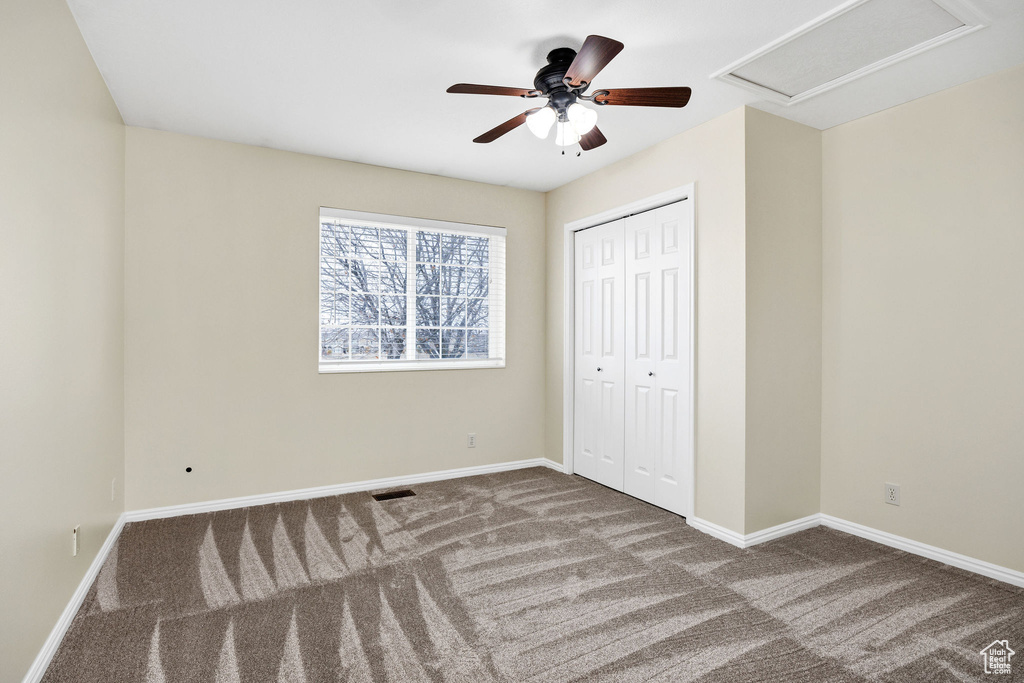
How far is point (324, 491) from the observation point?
3955mm

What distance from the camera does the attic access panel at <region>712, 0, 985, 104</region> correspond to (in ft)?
7.06

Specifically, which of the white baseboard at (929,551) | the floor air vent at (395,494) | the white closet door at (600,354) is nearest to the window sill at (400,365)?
the white closet door at (600,354)

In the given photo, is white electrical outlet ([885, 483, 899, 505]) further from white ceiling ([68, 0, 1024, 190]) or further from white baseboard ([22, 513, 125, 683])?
white baseboard ([22, 513, 125, 683])

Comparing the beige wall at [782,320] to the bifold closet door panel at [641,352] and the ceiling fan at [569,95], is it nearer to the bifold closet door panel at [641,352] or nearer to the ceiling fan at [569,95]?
the bifold closet door panel at [641,352]

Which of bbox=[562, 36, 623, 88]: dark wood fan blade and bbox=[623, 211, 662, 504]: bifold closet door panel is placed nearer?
bbox=[562, 36, 623, 88]: dark wood fan blade

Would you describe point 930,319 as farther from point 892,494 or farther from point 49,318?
point 49,318

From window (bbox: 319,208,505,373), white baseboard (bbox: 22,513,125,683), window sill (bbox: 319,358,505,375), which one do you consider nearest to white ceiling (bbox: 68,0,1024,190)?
window (bbox: 319,208,505,373)

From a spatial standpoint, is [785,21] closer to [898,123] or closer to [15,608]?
[898,123]

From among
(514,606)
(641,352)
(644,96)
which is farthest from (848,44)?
(514,606)

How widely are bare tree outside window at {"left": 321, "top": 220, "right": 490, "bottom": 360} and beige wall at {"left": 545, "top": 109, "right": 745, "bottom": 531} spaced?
179 cm

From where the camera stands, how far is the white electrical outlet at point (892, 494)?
3.06m

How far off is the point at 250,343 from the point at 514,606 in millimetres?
2609

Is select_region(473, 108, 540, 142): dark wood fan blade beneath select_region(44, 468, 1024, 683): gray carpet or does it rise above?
above

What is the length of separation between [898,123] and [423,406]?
148 inches
